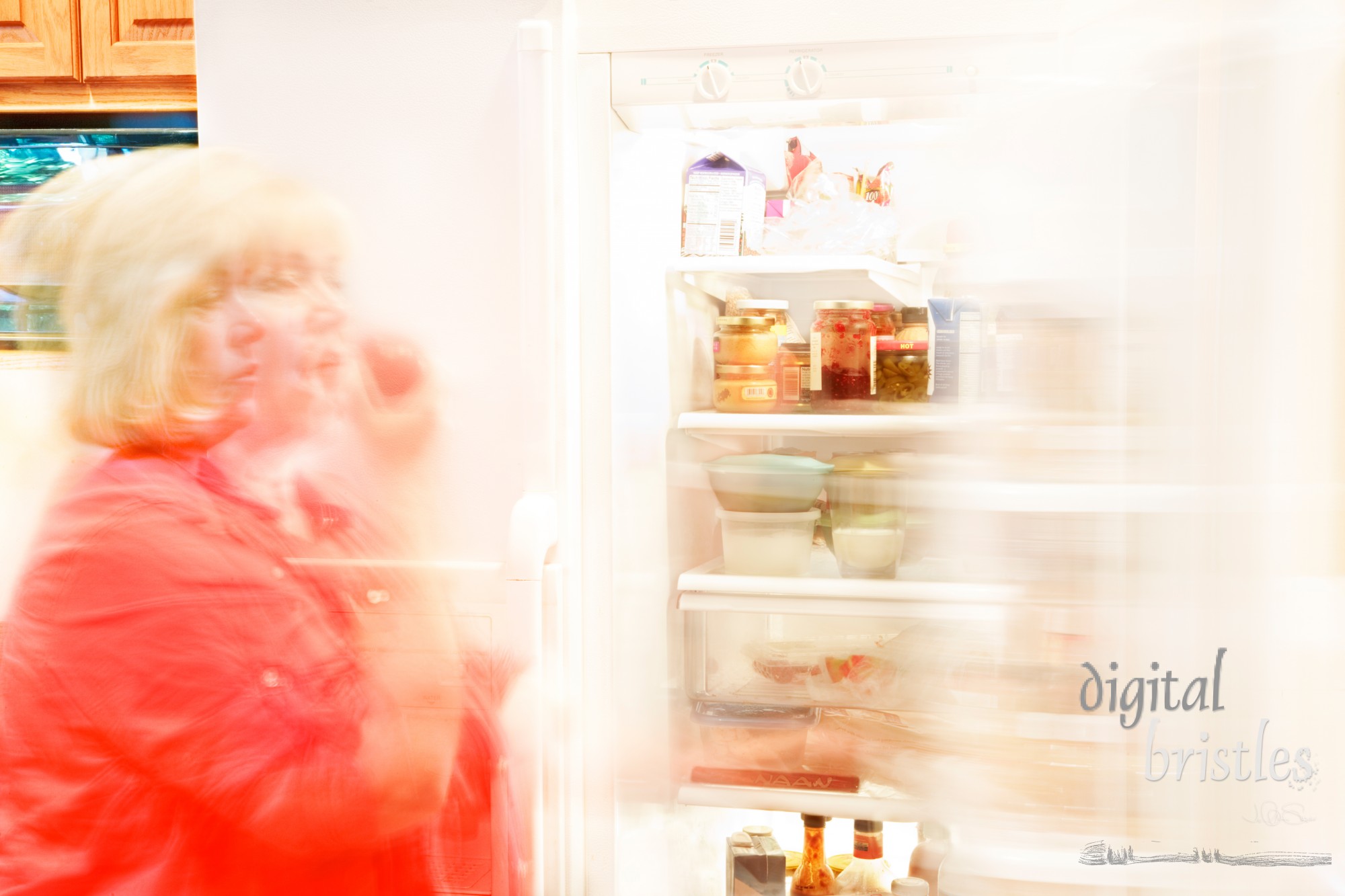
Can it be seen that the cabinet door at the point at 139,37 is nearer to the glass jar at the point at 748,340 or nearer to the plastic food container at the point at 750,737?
the glass jar at the point at 748,340

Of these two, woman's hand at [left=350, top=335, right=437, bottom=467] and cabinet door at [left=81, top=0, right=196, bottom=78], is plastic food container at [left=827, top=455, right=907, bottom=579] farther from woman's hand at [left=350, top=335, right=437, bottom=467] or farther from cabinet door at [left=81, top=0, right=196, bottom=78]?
cabinet door at [left=81, top=0, right=196, bottom=78]

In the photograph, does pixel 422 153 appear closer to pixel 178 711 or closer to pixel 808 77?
pixel 808 77

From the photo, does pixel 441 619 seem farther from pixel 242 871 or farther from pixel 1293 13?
pixel 1293 13

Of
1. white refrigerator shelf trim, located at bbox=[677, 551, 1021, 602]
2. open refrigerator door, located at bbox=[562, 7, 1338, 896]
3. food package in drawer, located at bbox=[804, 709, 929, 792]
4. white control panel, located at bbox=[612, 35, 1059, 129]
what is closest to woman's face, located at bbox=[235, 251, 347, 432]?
open refrigerator door, located at bbox=[562, 7, 1338, 896]

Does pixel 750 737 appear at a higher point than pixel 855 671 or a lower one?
lower

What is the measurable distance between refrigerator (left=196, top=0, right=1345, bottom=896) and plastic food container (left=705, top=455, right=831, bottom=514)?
2.1 inches

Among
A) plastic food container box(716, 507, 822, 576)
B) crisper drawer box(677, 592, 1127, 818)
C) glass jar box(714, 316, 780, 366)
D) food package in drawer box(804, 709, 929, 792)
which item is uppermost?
glass jar box(714, 316, 780, 366)

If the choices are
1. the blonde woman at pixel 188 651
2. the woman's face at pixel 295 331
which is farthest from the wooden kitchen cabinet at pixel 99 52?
the woman's face at pixel 295 331

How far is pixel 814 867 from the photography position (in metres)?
1.40

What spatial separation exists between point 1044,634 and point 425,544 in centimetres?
74

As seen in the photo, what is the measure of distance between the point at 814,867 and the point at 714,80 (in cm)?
109

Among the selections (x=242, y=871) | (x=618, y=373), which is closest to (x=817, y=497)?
(x=618, y=373)

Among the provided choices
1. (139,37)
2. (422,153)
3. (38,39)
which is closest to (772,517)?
(422,153)

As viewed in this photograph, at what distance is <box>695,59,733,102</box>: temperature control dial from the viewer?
3.62ft
